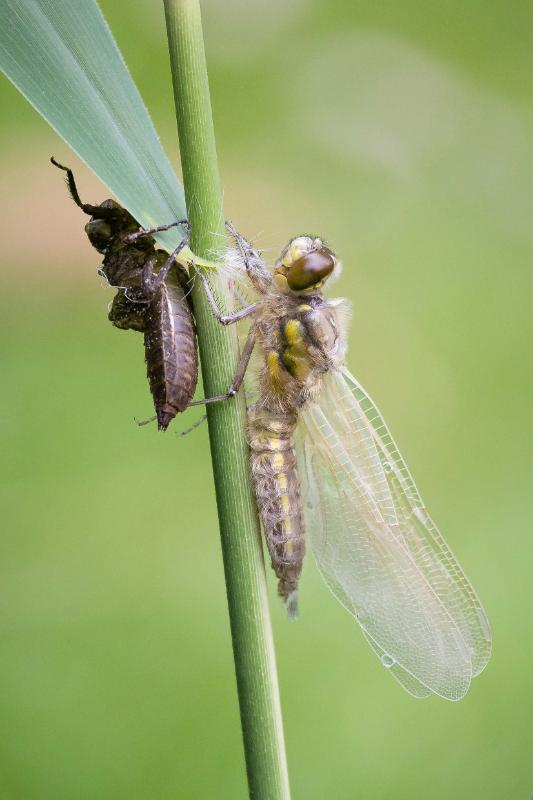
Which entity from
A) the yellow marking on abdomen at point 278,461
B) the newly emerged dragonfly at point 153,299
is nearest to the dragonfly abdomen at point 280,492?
the yellow marking on abdomen at point 278,461

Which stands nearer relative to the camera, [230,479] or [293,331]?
[230,479]

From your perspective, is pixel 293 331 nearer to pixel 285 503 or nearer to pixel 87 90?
pixel 285 503

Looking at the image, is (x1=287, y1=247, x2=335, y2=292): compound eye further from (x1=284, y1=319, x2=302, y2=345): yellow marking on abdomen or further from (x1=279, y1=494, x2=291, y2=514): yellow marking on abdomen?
(x1=279, y1=494, x2=291, y2=514): yellow marking on abdomen

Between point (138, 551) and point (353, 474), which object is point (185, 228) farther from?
point (138, 551)

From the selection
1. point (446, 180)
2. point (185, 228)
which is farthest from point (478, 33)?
point (185, 228)

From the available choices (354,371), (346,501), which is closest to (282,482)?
(346,501)

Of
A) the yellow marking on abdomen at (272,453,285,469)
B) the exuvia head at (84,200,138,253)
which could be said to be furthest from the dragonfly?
the exuvia head at (84,200,138,253)
